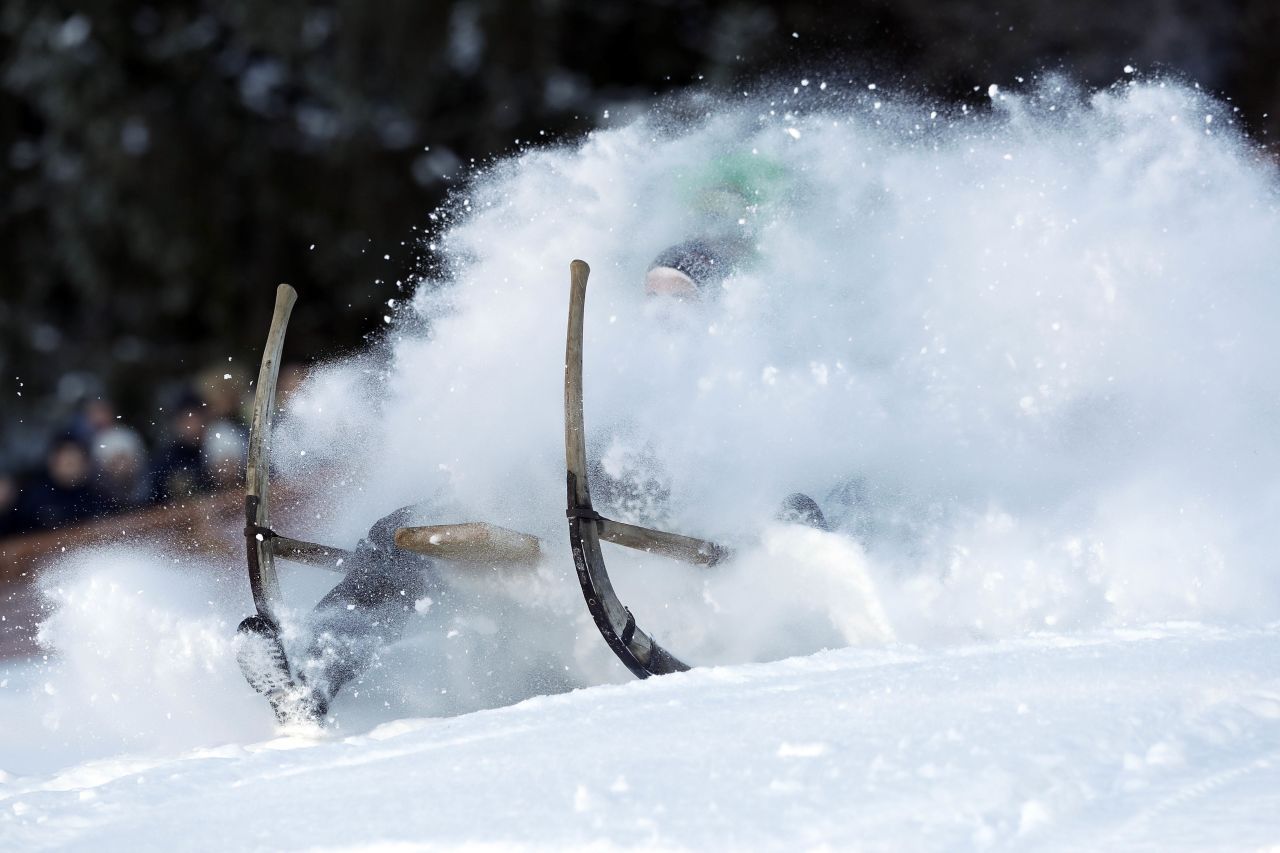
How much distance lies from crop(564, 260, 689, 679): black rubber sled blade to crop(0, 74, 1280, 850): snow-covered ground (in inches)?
11.7

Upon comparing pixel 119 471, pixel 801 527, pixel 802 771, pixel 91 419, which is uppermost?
pixel 91 419

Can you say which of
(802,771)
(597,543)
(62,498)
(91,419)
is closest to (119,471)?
(62,498)

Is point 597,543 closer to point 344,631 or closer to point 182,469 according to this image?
point 344,631

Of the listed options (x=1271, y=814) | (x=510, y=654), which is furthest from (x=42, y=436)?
(x=1271, y=814)

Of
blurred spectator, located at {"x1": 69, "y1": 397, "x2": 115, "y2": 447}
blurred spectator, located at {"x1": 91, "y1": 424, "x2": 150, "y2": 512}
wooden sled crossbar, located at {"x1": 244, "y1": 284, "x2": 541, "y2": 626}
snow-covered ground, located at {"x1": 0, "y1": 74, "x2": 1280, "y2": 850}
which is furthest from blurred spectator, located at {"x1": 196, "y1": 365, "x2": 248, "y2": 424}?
wooden sled crossbar, located at {"x1": 244, "y1": 284, "x2": 541, "y2": 626}

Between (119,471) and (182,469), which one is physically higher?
(119,471)

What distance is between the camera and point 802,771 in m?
1.86

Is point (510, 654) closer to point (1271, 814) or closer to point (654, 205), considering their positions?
point (654, 205)

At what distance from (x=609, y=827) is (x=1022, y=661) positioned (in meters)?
0.85

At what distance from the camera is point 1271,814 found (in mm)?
1637

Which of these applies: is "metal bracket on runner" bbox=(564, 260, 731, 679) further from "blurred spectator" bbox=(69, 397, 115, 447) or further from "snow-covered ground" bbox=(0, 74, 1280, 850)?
"blurred spectator" bbox=(69, 397, 115, 447)

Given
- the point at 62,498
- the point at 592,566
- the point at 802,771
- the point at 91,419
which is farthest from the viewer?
the point at 91,419

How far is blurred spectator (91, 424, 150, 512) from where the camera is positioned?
660cm

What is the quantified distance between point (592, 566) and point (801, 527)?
0.56m
